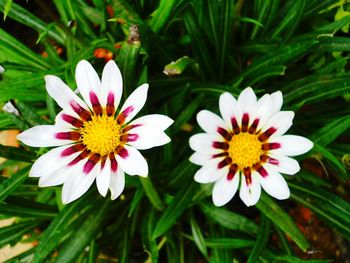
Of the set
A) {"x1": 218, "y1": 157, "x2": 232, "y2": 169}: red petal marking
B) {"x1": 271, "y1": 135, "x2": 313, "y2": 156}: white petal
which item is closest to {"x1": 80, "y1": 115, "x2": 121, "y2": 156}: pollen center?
{"x1": 218, "y1": 157, "x2": 232, "y2": 169}: red petal marking

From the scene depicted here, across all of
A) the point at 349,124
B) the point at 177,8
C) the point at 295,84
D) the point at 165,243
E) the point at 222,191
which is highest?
the point at 177,8

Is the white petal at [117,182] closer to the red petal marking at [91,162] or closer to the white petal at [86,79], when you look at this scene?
the red petal marking at [91,162]

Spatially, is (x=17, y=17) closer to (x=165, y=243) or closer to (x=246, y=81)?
(x=246, y=81)

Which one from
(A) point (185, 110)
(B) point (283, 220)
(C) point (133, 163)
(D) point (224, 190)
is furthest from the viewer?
(A) point (185, 110)

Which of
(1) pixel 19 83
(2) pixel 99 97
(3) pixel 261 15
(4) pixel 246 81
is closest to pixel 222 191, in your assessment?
(2) pixel 99 97

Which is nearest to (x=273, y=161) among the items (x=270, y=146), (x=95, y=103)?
(x=270, y=146)

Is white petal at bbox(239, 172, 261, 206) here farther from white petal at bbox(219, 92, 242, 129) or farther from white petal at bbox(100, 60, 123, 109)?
white petal at bbox(100, 60, 123, 109)

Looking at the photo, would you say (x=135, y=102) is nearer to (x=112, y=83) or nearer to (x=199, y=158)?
→ (x=112, y=83)
